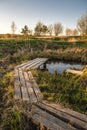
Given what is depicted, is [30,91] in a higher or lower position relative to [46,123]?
higher

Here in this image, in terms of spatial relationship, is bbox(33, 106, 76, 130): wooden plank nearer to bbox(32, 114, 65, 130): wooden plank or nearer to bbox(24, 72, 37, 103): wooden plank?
bbox(32, 114, 65, 130): wooden plank

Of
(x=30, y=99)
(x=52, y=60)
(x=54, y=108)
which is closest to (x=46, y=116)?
(x=54, y=108)

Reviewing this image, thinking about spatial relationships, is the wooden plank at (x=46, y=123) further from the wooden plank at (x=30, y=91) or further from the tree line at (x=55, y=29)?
the tree line at (x=55, y=29)

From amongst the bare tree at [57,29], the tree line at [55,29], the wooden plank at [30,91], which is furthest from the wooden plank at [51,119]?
the bare tree at [57,29]

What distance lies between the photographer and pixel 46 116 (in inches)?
126

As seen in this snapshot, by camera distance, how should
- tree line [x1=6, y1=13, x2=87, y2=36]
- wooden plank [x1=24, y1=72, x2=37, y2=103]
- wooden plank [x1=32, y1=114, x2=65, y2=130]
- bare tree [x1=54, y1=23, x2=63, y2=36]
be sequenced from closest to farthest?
wooden plank [x1=32, y1=114, x2=65, y2=130], wooden plank [x1=24, y1=72, x2=37, y2=103], tree line [x1=6, y1=13, x2=87, y2=36], bare tree [x1=54, y1=23, x2=63, y2=36]

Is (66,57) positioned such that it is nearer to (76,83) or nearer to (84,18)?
(76,83)

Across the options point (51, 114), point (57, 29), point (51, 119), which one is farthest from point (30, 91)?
point (57, 29)

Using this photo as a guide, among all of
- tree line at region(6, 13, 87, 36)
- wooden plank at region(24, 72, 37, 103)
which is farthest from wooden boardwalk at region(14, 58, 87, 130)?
tree line at region(6, 13, 87, 36)

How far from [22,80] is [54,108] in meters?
2.22

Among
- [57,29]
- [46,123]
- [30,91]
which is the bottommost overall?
[46,123]

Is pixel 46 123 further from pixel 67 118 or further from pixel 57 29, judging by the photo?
pixel 57 29

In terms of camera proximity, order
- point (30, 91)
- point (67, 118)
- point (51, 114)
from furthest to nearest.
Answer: point (30, 91)
point (51, 114)
point (67, 118)

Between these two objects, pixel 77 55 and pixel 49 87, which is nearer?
pixel 49 87
